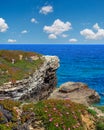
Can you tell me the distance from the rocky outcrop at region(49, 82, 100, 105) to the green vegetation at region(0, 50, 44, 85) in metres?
5.70

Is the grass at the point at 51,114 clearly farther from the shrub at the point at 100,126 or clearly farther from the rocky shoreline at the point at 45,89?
the rocky shoreline at the point at 45,89

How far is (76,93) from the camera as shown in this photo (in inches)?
1938

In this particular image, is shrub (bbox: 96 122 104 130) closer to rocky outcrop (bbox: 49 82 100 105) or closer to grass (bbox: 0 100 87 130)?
grass (bbox: 0 100 87 130)

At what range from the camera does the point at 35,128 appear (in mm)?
17062

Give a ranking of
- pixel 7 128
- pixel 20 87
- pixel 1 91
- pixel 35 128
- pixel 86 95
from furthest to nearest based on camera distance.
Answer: pixel 86 95 → pixel 20 87 → pixel 1 91 → pixel 35 128 → pixel 7 128

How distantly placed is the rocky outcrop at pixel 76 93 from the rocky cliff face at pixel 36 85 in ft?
7.50

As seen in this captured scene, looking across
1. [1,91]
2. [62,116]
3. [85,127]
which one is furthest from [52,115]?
[1,91]

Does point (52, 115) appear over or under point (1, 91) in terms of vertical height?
over

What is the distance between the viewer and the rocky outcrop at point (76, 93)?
47.1m

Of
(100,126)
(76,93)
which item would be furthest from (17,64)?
(100,126)

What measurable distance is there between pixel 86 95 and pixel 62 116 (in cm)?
3153

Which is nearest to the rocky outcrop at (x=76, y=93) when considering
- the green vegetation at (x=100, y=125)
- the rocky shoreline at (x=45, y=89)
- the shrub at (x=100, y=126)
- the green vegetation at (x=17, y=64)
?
the rocky shoreline at (x=45, y=89)

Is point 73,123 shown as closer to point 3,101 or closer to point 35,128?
point 35,128

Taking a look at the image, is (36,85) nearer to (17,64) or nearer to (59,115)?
(17,64)
